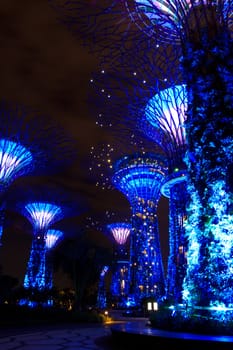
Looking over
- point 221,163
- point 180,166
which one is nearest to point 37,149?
point 180,166

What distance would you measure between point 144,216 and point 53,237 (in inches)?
707

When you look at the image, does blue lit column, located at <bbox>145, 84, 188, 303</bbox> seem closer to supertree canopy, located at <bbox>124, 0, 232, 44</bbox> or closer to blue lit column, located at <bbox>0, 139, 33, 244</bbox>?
supertree canopy, located at <bbox>124, 0, 232, 44</bbox>

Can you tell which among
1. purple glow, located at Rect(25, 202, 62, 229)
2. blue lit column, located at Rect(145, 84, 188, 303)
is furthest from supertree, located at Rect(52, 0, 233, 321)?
purple glow, located at Rect(25, 202, 62, 229)

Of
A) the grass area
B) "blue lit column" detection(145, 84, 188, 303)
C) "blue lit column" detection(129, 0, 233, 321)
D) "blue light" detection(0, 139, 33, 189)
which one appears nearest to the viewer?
"blue lit column" detection(129, 0, 233, 321)

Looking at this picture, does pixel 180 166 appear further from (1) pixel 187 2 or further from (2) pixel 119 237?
(2) pixel 119 237

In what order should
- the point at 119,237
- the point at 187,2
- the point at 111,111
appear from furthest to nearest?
1. the point at 119,237
2. the point at 111,111
3. the point at 187,2

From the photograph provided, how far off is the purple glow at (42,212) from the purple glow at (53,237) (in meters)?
13.4

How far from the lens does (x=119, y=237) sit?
58.3 meters

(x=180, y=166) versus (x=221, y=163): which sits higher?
(x=180, y=166)

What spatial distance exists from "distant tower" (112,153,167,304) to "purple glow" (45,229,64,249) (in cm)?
1568

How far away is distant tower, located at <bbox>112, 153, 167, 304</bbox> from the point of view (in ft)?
130

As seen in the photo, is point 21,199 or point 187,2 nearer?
point 187,2

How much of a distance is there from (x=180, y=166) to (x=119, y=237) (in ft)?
116

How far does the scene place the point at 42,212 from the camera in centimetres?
3956
